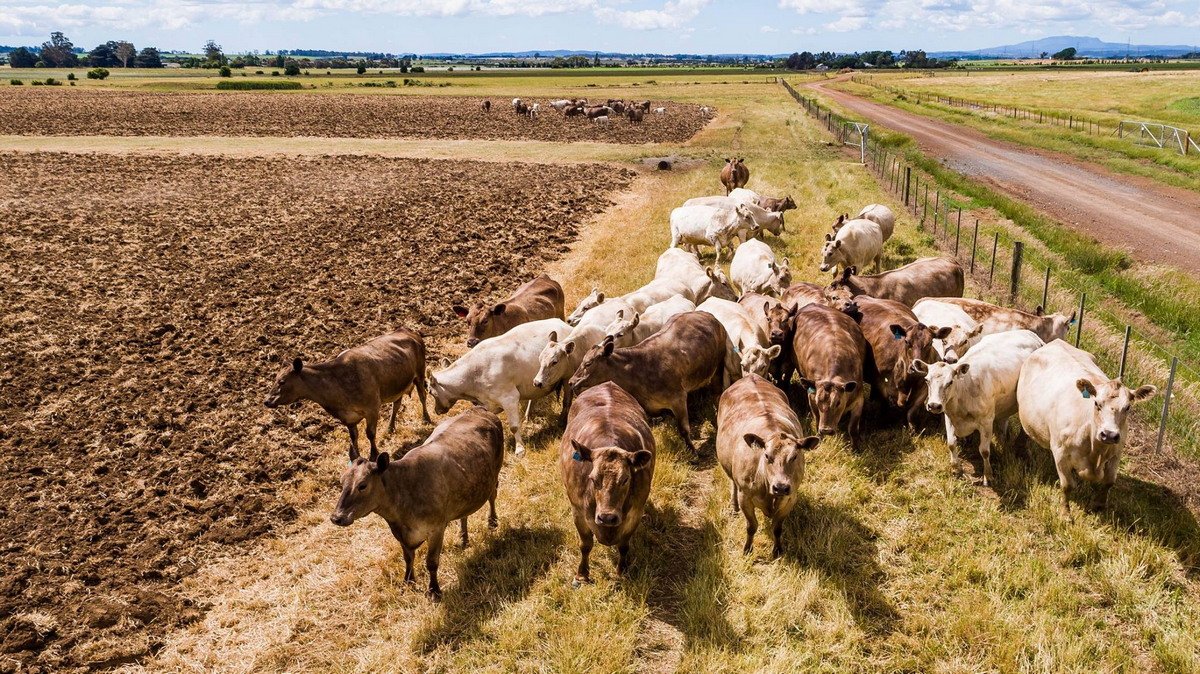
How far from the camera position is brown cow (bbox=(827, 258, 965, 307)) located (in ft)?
42.3

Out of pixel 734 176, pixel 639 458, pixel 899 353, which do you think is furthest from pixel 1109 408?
pixel 734 176

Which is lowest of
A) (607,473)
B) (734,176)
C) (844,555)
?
(844,555)

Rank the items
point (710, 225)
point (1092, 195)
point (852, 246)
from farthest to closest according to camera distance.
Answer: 1. point (1092, 195)
2. point (710, 225)
3. point (852, 246)

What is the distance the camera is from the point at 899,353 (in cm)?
992

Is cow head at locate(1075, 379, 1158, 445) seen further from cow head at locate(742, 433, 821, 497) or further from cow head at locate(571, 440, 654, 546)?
cow head at locate(571, 440, 654, 546)

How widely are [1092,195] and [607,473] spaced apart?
2623 centimetres

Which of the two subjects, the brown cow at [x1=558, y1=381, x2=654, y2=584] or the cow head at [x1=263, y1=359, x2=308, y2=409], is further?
the cow head at [x1=263, y1=359, x2=308, y2=409]

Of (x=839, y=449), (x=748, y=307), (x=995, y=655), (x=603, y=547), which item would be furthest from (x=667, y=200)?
(x=995, y=655)

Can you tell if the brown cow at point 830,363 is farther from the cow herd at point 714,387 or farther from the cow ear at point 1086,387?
the cow ear at point 1086,387

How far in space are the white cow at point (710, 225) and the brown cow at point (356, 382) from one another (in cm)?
939

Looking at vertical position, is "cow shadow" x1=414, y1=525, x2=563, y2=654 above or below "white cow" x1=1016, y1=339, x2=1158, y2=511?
below

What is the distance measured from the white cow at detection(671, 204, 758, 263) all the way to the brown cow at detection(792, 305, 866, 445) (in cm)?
729

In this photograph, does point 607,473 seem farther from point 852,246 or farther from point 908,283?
point 852,246

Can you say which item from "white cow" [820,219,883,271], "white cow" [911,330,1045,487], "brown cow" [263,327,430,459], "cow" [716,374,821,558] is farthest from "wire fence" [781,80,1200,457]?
"brown cow" [263,327,430,459]
